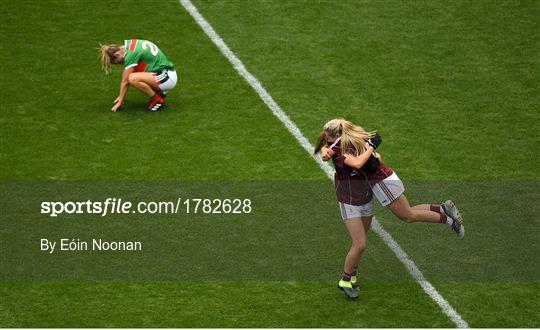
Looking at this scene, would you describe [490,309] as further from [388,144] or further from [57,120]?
[57,120]

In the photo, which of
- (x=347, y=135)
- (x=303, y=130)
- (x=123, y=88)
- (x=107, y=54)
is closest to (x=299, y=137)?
(x=303, y=130)

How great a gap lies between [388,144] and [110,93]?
190 inches

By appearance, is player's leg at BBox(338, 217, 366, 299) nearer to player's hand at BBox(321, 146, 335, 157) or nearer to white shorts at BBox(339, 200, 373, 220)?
white shorts at BBox(339, 200, 373, 220)

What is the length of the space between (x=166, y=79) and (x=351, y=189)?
5.76 metres

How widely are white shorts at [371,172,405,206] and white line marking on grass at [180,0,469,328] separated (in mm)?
1170

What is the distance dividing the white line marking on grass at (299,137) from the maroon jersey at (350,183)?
1378mm

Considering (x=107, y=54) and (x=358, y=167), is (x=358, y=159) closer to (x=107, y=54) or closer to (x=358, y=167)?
(x=358, y=167)

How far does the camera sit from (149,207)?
14016mm

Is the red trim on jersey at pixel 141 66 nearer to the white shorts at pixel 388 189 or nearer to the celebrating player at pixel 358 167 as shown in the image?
the celebrating player at pixel 358 167

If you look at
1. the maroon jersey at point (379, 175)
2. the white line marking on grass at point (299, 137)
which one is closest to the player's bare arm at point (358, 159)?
the maroon jersey at point (379, 175)

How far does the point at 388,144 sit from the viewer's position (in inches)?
613

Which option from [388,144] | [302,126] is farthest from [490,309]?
[302,126]

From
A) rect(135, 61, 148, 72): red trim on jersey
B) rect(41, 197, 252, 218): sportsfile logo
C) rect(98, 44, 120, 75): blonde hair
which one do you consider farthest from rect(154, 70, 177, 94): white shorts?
rect(41, 197, 252, 218): sportsfile logo

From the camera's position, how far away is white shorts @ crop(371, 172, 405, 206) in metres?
11.7
